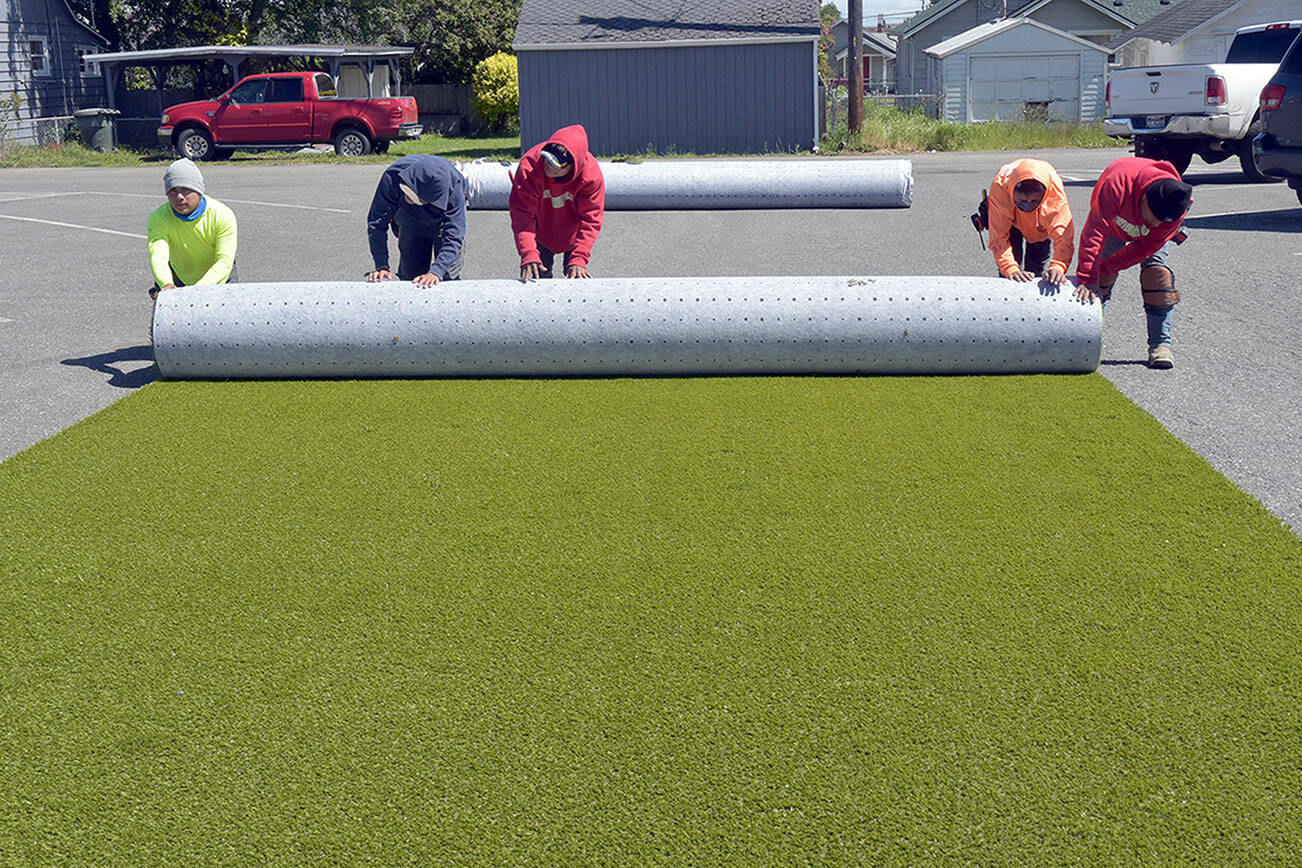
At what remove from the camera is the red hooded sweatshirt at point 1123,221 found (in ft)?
23.2

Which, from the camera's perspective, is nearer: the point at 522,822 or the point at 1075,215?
the point at 522,822

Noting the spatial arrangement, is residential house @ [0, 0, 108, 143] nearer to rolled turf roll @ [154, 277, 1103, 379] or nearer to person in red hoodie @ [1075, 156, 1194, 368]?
rolled turf roll @ [154, 277, 1103, 379]

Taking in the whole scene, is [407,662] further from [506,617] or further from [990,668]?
[990,668]

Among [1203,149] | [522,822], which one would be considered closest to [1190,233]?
[1203,149]

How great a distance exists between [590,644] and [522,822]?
987 mm

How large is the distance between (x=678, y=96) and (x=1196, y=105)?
11752 mm

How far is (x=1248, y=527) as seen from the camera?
5.02m

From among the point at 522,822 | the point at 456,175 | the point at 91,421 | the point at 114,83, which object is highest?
the point at 114,83

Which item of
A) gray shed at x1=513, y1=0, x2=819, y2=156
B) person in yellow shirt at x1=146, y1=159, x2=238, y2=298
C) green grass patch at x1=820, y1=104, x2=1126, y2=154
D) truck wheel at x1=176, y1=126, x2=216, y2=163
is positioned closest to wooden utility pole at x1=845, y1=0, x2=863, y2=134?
green grass patch at x1=820, y1=104, x2=1126, y2=154

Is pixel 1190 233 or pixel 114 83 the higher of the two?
pixel 114 83

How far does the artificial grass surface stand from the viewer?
3225 millimetres

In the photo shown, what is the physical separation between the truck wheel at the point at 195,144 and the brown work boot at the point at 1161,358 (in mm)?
23049

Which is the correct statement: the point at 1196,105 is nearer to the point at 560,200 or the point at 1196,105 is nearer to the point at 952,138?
the point at 952,138

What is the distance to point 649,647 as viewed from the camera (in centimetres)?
413
